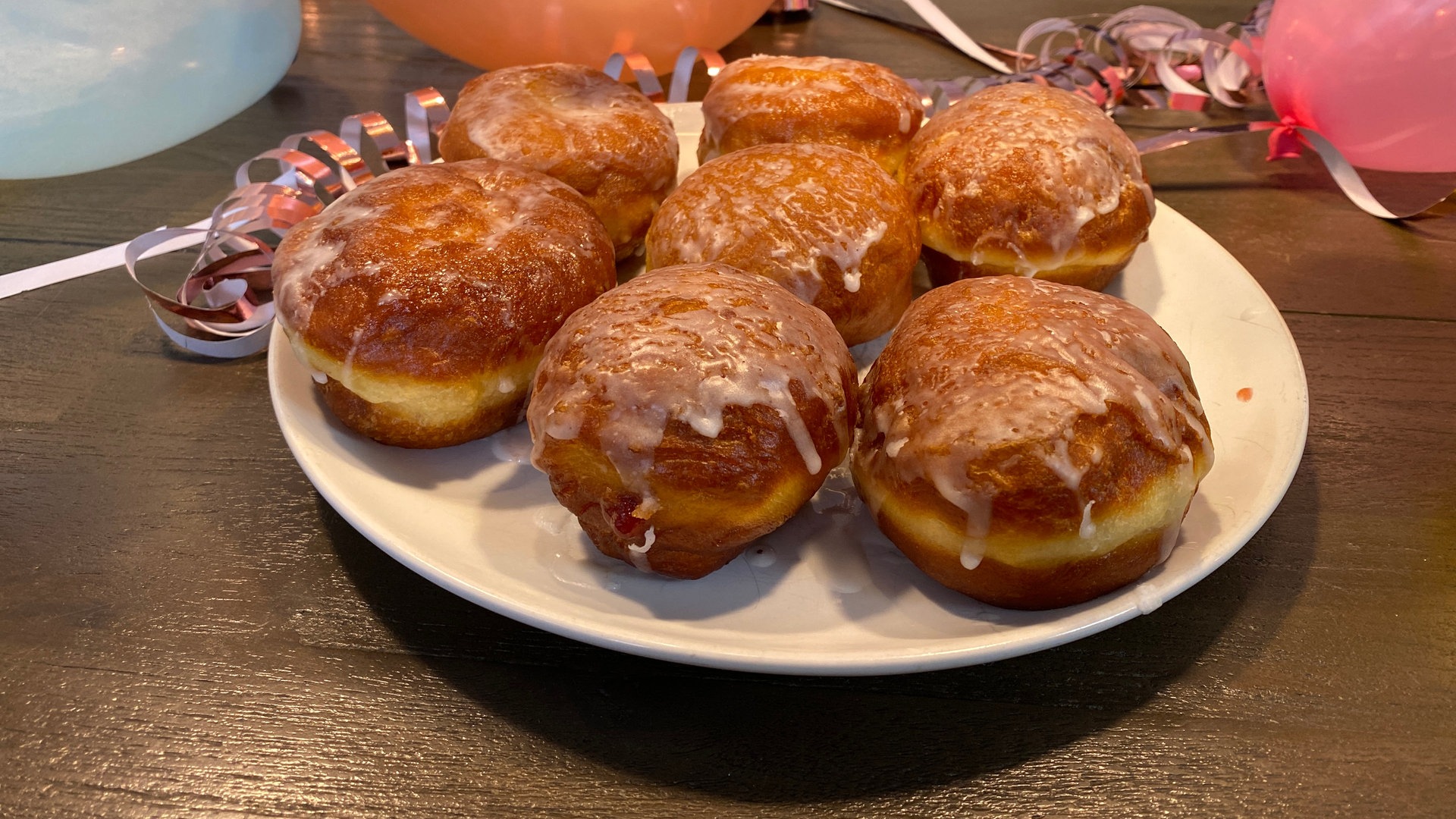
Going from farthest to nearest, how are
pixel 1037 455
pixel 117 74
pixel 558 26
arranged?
pixel 558 26 < pixel 117 74 < pixel 1037 455

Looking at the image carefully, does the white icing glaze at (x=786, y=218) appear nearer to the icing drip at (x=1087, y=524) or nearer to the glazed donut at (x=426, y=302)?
the glazed donut at (x=426, y=302)

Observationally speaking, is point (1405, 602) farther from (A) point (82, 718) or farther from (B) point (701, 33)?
(B) point (701, 33)

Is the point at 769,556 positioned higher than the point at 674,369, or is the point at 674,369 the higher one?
Answer: the point at 674,369

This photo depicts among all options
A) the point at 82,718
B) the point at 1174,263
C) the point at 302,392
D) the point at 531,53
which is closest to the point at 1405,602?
the point at 1174,263

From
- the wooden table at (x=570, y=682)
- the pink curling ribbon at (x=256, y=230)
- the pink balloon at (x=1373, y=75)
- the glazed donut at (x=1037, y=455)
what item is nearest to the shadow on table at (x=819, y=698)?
the wooden table at (x=570, y=682)

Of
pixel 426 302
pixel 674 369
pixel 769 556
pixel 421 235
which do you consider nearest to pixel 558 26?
pixel 421 235

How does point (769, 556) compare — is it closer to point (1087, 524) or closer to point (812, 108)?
point (1087, 524)

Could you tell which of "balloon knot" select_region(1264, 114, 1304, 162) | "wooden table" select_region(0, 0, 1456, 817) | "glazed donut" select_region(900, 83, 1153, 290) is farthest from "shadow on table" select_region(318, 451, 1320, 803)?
"balloon knot" select_region(1264, 114, 1304, 162)
